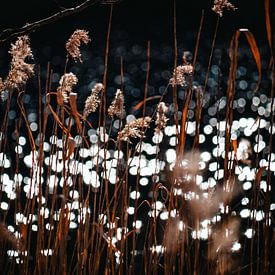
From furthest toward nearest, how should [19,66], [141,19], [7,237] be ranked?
[141,19] < [7,237] < [19,66]

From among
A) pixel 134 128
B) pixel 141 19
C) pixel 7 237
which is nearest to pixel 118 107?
pixel 134 128

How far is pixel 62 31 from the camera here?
634cm

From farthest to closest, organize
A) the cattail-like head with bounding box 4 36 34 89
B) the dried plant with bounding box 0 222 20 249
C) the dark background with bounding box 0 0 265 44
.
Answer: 1. the dark background with bounding box 0 0 265 44
2. the dried plant with bounding box 0 222 20 249
3. the cattail-like head with bounding box 4 36 34 89

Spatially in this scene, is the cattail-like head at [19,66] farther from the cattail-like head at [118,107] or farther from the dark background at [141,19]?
the dark background at [141,19]

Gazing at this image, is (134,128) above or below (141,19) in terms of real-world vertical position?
below

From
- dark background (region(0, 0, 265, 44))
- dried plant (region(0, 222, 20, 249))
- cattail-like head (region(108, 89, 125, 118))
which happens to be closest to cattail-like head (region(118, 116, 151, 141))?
cattail-like head (region(108, 89, 125, 118))

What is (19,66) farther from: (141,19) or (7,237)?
(141,19)

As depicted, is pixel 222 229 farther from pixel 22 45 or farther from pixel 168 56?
pixel 168 56

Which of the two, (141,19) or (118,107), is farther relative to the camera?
(141,19)

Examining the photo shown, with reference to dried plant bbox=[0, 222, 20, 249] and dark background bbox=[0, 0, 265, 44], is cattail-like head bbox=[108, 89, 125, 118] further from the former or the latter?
dark background bbox=[0, 0, 265, 44]

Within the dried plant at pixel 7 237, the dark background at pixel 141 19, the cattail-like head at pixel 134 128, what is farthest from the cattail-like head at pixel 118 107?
the dark background at pixel 141 19

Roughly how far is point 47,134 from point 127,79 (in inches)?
50.8

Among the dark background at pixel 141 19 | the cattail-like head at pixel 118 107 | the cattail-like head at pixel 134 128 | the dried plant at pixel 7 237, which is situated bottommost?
the dried plant at pixel 7 237

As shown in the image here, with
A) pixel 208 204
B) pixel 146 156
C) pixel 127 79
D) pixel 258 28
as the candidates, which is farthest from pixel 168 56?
pixel 208 204
